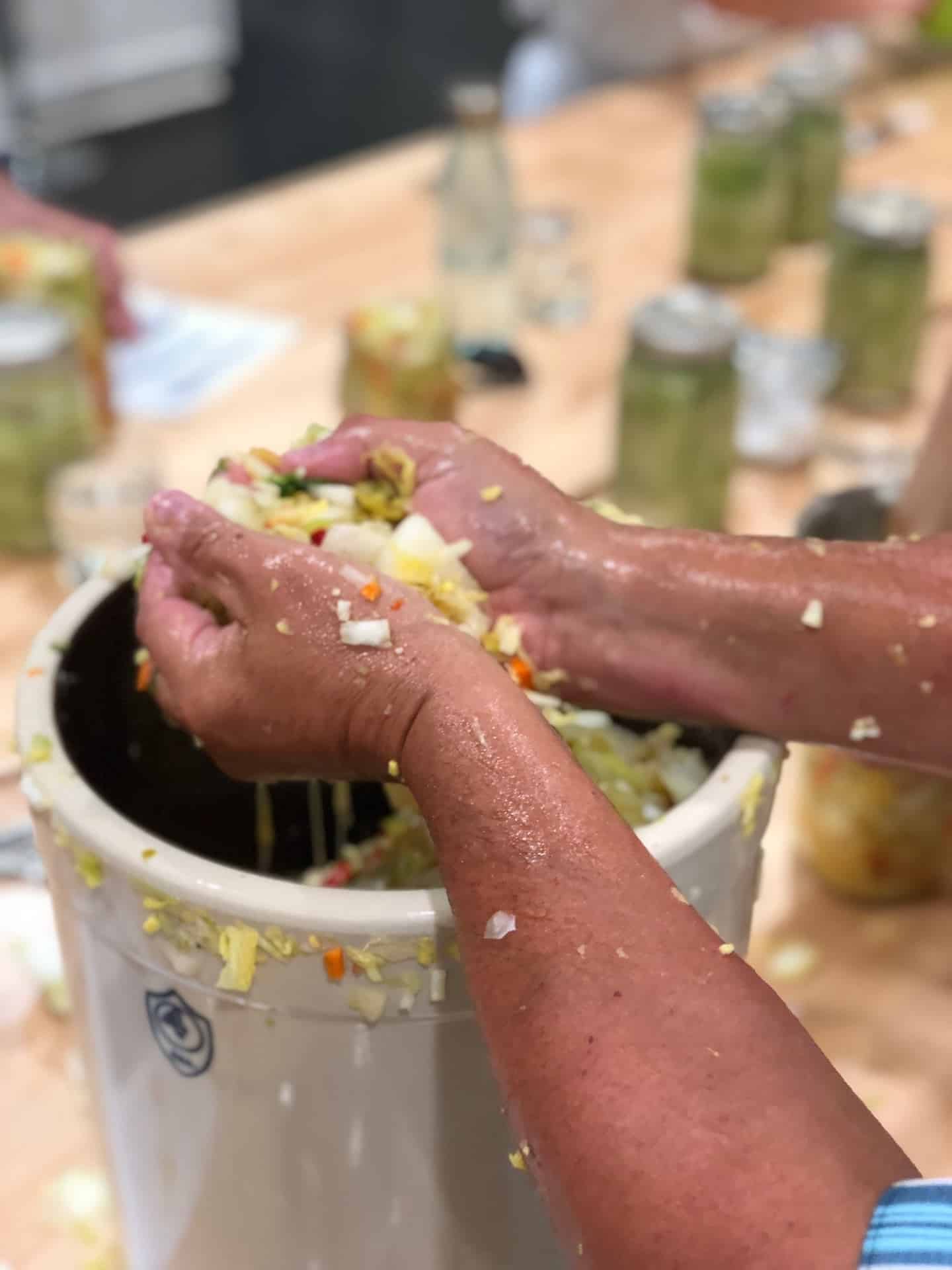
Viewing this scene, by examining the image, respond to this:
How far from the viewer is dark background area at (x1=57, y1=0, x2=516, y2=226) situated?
3846 mm

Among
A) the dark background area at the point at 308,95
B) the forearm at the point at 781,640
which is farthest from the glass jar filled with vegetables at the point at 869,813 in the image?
the dark background area at the point at 308,95

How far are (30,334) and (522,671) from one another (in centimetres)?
71

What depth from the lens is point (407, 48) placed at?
4.45m

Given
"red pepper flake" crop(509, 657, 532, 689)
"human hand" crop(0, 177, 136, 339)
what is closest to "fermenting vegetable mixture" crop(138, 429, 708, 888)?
"red pepper flake" crop(509, 657, 532, 689)

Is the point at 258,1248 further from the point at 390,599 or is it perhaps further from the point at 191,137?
the point at 191,137

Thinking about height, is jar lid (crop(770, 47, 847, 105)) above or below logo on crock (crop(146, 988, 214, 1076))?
above

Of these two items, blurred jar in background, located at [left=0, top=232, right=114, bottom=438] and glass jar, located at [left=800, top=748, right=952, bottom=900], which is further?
blurred jar in background, located at [left=0, top=232, right=114, bottom=438]

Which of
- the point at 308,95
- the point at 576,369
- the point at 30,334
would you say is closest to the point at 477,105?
the point at 576,369

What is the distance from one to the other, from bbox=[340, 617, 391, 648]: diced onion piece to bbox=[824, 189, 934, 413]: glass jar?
0.99 m

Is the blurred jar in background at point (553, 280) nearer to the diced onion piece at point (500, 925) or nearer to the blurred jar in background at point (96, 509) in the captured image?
the blurred jar in background at point (96, 509)

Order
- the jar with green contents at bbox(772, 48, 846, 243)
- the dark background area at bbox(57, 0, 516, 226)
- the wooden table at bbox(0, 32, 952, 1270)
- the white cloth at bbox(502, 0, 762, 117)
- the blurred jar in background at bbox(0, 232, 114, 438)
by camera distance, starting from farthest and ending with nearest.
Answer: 1. the dark background area at bbox(57, 0, 516, 226)
2. the white cloth at bbox(502, 0, 762, 117)
3. the jar with green contents at bbox(772, 48, 846, 243)
4. the blurred jar in background at bbox(0, 232, 114, 438)
5. the wooden table at bbox(0, 32, 952, 1270)

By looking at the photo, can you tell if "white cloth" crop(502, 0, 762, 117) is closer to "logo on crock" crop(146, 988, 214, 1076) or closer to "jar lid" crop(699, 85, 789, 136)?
"jar lid" crop(699, 85, 789, 136)

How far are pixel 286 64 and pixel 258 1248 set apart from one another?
183 inches

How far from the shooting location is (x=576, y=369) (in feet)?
4.22
